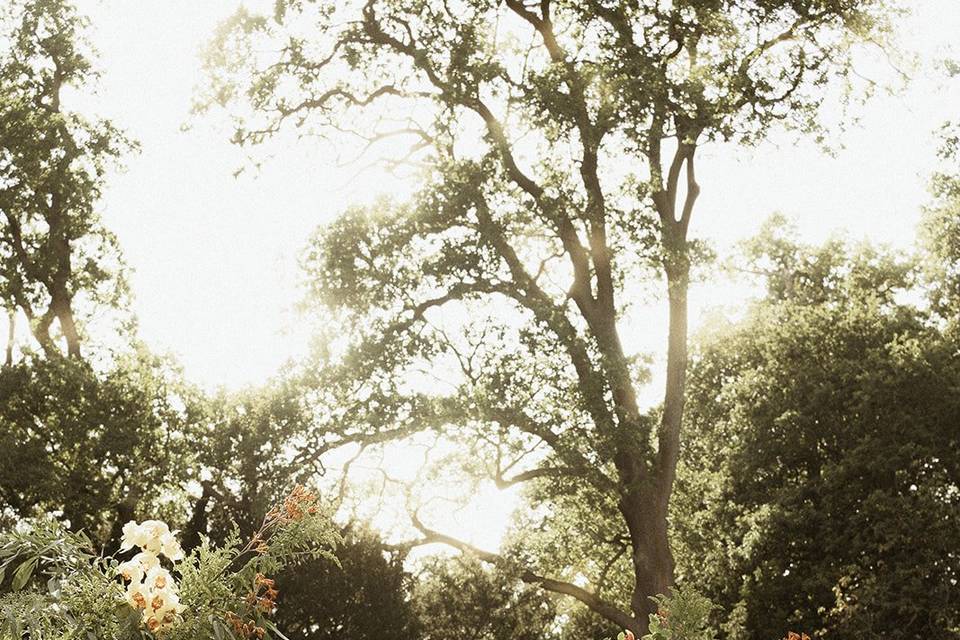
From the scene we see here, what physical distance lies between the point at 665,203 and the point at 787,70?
3181 millimetres

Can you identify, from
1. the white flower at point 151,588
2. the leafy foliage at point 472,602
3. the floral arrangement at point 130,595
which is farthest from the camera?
the leafy foliage at point 472,602

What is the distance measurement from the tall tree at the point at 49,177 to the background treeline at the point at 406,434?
50mm

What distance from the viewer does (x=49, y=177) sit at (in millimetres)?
16516

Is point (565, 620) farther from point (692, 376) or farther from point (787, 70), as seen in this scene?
point (787, 70)

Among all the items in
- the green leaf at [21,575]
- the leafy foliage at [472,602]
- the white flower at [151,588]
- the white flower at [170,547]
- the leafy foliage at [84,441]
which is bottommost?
the green leaf at [21,575]

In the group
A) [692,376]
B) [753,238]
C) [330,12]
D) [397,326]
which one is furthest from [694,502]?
[330,12]

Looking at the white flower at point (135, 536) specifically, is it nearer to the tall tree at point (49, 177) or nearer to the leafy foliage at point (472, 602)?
the tall tree at point (49, 177)

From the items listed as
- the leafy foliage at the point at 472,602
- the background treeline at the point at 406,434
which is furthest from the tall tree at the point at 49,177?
the leafy foliage at the point at 472,602

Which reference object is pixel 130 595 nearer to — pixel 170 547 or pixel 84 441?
pixel 170 547

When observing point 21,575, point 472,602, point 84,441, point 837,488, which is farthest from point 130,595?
point 472,602

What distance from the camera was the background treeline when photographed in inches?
578

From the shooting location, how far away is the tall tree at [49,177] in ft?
53.7

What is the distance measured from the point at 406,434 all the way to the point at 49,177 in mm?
9230

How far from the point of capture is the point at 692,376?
85.8ft
